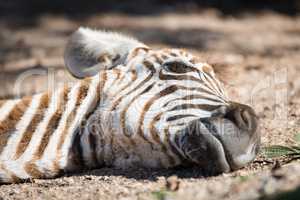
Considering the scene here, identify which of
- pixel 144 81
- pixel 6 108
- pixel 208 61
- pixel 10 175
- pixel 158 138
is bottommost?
pixel 10 175

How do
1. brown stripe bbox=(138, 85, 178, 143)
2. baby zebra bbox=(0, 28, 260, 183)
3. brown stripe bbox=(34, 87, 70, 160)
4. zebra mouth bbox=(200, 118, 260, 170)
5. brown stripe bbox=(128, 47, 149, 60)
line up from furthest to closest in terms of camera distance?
brown stripe bbox=(128, 47, 149, 60)
brown stripe bbox=(34, 87, 70, 160)
brown stripe bbox=(138, 85, 178, 143)
baby zebra bbox=(0, 28, 260, 183)
zebra mouth bbox=(200, 118, 260, 170)

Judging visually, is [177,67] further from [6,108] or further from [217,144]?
[6,108]

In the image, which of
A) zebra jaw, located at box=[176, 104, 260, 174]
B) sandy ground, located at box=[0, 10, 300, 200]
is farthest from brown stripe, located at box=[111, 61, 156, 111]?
zebra jaw, located at box=[176, 104, 260, 174]

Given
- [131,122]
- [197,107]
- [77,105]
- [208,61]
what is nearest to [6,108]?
[77,105]

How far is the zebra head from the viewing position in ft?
9.89

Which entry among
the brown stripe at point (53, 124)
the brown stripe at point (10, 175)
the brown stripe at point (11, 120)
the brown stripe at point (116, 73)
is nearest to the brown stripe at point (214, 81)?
the brown stripe at point (116, 73)

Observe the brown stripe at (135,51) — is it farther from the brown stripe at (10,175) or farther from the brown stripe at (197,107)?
the brown stripe at (10,175)

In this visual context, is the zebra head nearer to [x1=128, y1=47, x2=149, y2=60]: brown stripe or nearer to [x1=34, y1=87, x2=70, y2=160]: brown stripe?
[x1=128, y1=47, x2=149, y2=60]: brown stripe

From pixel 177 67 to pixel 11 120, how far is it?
988mm

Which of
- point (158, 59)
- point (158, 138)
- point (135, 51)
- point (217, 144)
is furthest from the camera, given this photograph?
point (135, 51)

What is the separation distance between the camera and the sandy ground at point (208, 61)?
3.01 m

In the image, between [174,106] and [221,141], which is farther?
[174,106]

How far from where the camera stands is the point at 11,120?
3596mm

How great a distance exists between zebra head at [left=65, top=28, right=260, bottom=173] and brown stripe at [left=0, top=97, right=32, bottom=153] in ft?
1.51
